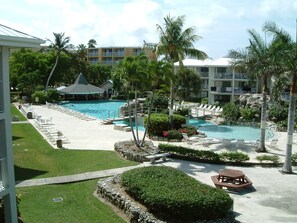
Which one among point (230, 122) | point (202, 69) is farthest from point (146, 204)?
point (202, 69)

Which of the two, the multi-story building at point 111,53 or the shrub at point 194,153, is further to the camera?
the multi-story building at point 111,53

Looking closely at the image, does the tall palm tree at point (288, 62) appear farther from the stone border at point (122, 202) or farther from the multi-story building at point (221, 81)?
the multi-story building at point (221, 81)

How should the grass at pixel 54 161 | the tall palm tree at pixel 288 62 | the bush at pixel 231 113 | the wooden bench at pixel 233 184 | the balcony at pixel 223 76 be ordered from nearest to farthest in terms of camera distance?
the wooden bench at pixel 233 184 → the tall palm tree at pixel 288 62 → the grass at pixel 54 161 → the bush at pixel 231 113 → the balcony at pixel 223 76

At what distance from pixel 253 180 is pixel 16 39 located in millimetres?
13555

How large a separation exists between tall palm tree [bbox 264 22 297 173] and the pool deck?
4.91ft

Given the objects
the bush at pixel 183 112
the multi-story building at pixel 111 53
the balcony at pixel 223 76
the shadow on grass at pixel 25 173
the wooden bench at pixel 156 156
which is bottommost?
the shadow on grass at pixel 25 173

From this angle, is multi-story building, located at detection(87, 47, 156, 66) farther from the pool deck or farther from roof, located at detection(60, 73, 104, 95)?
the pool deck

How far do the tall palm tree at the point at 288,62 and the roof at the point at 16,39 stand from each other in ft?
41.9

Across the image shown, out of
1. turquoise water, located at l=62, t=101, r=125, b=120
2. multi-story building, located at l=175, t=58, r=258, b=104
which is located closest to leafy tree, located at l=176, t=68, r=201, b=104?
multi-story building, located at l=175, t=58, r=258, b=104

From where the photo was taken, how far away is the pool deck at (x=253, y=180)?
1370cm

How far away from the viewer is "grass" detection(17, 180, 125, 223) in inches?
523

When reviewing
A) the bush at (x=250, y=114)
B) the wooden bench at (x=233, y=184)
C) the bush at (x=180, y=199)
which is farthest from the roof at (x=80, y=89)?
the bush at (x=180, y=199)

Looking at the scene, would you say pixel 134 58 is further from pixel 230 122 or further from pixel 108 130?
pixel 230 122

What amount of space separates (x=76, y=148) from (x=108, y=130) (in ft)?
25.6
